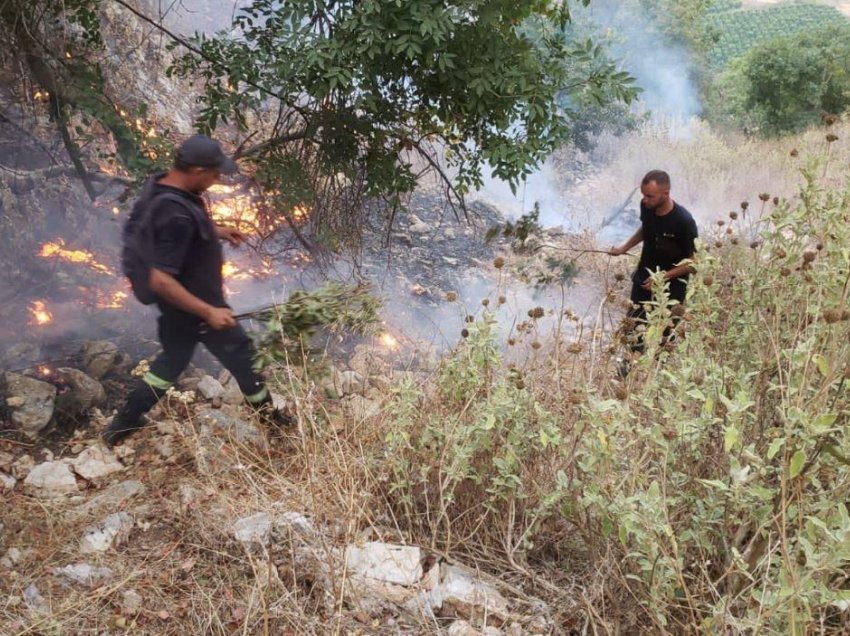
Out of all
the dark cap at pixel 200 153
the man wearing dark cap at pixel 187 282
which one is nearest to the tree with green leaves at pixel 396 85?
the dark cap at pixel 200 153

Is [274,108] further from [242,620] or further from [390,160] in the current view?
[242,620]

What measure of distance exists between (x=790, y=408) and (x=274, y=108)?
4.87 m

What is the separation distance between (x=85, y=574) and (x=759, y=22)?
34375 mm

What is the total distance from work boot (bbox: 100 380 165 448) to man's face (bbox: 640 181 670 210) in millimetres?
3000

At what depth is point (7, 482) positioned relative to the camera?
3307 millimetres

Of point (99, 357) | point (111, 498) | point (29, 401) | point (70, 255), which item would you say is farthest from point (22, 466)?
point (70, 255)

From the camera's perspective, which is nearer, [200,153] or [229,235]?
[200,153]

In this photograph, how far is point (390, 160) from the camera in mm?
4523

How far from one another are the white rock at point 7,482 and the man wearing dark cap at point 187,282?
46 cm

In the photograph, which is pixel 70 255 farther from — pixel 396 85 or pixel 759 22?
pixel 759 22

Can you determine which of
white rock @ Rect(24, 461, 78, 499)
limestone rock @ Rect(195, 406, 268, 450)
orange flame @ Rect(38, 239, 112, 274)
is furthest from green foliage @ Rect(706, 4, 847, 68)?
white rock @ Rect(24, 461, 78, 499)

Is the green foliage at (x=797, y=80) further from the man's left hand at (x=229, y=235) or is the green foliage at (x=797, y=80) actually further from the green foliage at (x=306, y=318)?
the man's left hand at (x=229, y=235)

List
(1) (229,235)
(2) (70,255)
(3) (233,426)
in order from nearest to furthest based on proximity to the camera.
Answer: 1. (1) (229,235)
2. (3) (233,426)
3. (2) (70,255)

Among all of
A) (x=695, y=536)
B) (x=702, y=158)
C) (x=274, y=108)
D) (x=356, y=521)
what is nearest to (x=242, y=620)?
(x=356, y=521)
